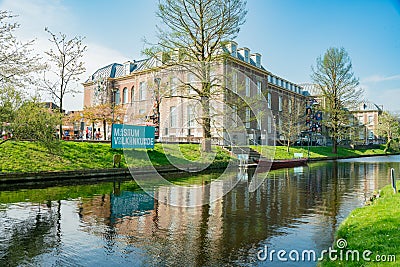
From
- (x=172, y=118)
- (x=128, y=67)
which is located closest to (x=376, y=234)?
(x=172, y=118)

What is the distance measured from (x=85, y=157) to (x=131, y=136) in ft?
12.0

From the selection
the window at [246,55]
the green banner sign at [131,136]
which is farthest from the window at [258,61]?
the green banner sign at [131,136]

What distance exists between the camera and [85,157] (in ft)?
66.2

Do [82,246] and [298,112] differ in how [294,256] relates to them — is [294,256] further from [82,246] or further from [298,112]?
[298,112]

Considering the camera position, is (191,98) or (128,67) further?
(128,67)

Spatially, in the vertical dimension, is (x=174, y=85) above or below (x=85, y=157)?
above

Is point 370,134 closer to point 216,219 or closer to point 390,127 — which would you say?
point 390,127

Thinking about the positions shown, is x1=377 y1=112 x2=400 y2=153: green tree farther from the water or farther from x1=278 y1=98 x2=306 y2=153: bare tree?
the water

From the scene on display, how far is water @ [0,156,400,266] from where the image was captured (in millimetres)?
5773

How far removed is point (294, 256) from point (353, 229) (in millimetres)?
1548

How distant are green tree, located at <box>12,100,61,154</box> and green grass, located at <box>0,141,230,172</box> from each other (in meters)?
1.80

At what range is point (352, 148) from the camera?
5509cm

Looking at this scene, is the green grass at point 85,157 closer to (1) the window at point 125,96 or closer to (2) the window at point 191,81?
(2) the window at point 191,81

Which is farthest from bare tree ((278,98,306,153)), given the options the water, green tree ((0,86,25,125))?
green tree ((0,86,25,125))
